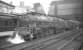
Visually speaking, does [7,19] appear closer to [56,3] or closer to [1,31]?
[1,31]

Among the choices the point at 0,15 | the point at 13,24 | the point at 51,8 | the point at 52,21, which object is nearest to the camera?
the point at 0,15

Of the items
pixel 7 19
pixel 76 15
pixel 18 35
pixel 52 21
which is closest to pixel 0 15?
pixel 7 19

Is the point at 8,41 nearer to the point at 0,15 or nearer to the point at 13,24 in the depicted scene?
the point at 13,24

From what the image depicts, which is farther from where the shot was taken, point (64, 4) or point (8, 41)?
point (64, 4)

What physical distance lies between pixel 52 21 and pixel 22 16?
677cm

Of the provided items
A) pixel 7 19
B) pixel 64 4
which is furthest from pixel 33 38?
pixel 64 4

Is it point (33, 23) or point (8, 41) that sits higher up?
point (33, 23)

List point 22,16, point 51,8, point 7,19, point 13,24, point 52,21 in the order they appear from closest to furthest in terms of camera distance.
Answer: point 7,19 → point 13,24 → point 22,16 → point 52,21 → point 51,8

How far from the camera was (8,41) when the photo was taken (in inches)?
329

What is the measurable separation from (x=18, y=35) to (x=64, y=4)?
4136 cm

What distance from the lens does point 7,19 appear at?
24.2 ft

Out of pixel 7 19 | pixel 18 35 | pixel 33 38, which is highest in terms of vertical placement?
pixel 7 19

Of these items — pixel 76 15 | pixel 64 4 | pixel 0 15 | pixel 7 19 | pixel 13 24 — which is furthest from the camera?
pixel 64 4

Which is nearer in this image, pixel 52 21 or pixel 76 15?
pixel 52 21
